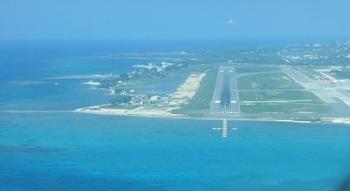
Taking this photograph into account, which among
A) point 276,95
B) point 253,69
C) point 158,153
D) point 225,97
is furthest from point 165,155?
point 253,69

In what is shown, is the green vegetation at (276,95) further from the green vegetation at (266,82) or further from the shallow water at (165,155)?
the shallow water at (165,155)

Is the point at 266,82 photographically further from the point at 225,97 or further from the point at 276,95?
the point at 225,97

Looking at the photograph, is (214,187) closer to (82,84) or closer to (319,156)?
(319,156)

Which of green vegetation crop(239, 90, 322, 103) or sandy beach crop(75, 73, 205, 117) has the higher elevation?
green vegetation crop(239, 90, 322, 103)

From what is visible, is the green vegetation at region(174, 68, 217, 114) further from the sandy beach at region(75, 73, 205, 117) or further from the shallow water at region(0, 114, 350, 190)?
the shallow water at region(0, 114, 350, 190)

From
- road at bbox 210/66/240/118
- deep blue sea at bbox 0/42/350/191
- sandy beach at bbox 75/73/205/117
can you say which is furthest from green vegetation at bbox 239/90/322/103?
deep blue sea at bbox 0/42/350/191

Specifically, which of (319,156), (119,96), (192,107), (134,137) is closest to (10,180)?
(134,137)

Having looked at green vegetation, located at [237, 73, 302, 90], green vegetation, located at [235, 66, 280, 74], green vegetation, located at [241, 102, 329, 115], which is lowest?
green vegetation, located at [241, 102, 329, 115]

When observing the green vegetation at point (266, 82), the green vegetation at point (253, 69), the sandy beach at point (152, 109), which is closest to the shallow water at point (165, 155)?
the sandy beach at point (152, 109)
